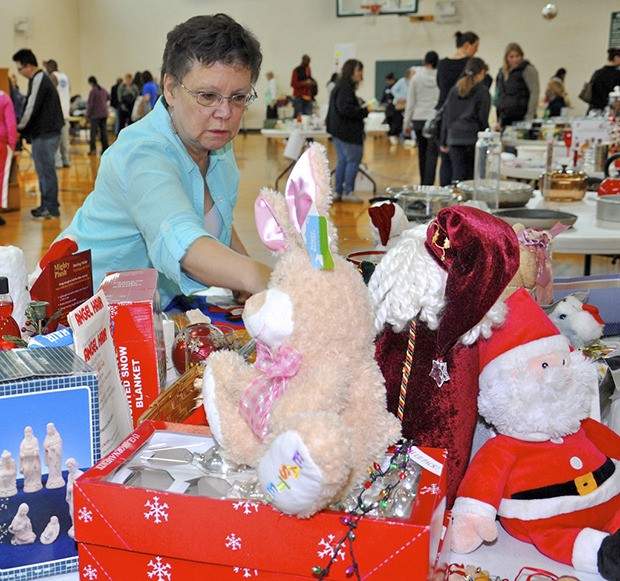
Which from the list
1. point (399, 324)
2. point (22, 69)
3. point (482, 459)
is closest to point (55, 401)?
point (399, 324)

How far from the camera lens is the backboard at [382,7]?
15054mm

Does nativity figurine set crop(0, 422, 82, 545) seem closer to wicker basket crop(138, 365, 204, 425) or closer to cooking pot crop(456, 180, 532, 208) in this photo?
wicker basket crop(138, 365, 204, 425)

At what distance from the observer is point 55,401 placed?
0.76m

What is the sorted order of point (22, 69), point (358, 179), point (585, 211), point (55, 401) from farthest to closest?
point (358, 179) < point (22, 69) < point (585, 211) < point (55, 401)

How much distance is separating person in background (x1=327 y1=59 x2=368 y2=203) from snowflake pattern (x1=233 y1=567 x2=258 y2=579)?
6.47 metres

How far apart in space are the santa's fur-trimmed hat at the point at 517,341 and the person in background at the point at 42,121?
6.04 m

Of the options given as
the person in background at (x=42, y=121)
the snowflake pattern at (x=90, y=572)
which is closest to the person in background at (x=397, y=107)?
the person in background at (x=42, y=121)

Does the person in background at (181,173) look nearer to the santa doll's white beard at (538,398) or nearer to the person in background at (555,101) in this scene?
the santa doll's white beard at (538,398)

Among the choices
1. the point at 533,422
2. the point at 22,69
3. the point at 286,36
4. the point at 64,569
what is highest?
the point at 286,36

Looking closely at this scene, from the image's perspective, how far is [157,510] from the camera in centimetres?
68

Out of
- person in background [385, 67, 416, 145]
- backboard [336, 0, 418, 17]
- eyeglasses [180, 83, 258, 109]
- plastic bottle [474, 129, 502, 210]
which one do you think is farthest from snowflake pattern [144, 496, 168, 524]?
backboard [336, 0, 418, 17]

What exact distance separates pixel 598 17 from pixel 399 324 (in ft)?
49.3

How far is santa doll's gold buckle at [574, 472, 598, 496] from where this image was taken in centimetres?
85

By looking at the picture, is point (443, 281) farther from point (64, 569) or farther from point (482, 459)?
point (64, 569)
